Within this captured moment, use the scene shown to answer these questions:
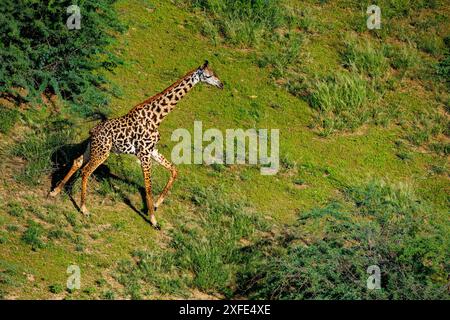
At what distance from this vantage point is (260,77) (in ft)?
76.3

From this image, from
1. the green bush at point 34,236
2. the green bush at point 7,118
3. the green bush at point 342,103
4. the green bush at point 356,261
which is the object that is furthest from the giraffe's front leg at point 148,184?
the green bush at point 342,103

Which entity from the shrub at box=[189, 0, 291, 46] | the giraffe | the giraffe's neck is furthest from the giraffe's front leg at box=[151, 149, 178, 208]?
the shrub at box=[189, 0, 291, 46]

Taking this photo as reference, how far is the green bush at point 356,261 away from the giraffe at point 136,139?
268cm

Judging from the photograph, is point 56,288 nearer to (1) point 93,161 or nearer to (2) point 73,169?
(1) point 93,161

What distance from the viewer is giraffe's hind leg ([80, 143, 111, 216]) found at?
58.1 feet

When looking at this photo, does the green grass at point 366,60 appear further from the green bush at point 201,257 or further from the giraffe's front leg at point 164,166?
the giraffe's front leg at point 164,166

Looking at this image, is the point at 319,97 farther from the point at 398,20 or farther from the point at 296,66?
the point at 398,20

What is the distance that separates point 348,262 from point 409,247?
1.06 m

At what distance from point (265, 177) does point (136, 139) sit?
3.35 meters

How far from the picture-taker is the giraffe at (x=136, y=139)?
17766 mm

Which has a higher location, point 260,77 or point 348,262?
point 260,77

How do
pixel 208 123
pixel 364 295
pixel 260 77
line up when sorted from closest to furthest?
pixel 364 295, pixel 208 123, pixel 260 77

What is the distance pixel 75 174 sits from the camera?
738 inches

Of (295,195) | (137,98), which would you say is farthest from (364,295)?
(137,98)
